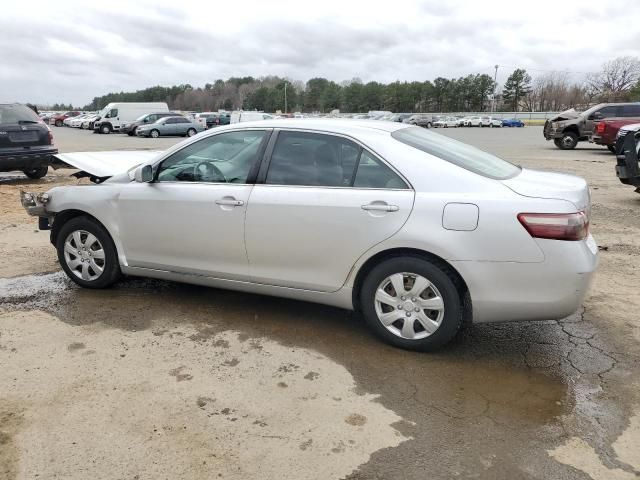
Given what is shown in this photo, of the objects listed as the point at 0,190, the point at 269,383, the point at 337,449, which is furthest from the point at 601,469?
the point at 0,190

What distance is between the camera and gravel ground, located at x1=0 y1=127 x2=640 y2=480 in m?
2.58

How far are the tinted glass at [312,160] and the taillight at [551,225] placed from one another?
1211 mm

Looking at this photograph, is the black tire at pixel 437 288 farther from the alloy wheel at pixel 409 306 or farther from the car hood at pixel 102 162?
the car hood at pixel 102 162

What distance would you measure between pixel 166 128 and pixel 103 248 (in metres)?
31.0

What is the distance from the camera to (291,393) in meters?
3.18

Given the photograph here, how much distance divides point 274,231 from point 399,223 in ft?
3.08

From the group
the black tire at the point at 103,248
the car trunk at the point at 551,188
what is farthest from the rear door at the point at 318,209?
the black tire at the point at 103,248

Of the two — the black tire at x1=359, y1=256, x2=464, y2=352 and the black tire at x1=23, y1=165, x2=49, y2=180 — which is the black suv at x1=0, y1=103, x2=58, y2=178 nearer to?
the black tire at x1=23, y1=165, x2=49, y2=180

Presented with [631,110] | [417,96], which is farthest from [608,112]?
[417,96]

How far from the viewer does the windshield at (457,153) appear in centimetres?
368

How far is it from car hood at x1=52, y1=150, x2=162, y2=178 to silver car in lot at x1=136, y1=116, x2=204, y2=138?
28.7m

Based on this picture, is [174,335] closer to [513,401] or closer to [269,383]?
[269,383]

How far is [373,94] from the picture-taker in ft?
373

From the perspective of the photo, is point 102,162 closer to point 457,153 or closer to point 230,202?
point 230,202
